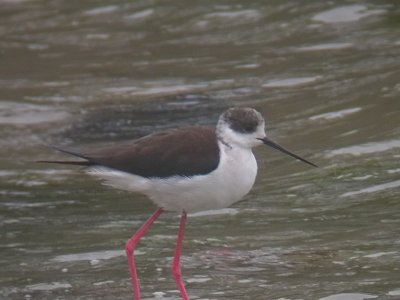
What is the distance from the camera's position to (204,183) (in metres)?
8.06

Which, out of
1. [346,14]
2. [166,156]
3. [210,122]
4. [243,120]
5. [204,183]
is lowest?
[210,122]

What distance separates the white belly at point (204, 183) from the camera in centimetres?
806

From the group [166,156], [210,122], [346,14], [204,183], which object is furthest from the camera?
[346,14]

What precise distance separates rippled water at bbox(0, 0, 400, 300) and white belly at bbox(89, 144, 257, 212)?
2.45ft

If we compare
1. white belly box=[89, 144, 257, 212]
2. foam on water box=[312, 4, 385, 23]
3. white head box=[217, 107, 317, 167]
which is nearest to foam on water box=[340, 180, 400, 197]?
white head box=[217, 107, 317, 167]

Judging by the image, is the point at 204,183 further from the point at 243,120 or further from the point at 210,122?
the point at 210,122

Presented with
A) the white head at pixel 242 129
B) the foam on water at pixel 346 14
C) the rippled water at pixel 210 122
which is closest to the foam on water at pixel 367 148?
the rippled water at pixel 210 122

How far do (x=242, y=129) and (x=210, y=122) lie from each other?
647 cm

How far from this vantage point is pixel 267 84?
52.4 feet

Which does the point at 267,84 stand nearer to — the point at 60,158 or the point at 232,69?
the point at 232,69

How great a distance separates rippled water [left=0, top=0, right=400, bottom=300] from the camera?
366 inches

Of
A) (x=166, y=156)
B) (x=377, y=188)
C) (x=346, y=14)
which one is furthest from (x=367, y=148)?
(x=346, y=14)

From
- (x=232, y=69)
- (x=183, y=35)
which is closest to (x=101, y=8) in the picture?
(x=183, y=35)

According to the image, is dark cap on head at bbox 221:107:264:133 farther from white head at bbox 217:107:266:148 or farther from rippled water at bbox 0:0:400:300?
rippled water at bbox 0:0:400:300
